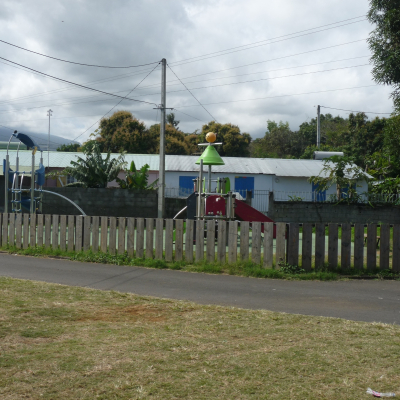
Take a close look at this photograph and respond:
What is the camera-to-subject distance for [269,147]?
61.3 meters

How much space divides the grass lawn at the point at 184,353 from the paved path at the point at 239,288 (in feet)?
2.77

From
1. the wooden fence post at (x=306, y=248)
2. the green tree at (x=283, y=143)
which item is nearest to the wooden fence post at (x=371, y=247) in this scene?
the wooden fence post at (x=306, y=248)

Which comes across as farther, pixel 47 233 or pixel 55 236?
pixel 47 233

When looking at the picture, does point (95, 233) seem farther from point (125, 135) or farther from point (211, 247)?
point (125, 135)

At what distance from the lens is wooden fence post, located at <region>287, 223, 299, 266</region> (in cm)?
1024

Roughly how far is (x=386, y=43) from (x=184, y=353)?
16534 millimetres

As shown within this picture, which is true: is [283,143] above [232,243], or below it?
above

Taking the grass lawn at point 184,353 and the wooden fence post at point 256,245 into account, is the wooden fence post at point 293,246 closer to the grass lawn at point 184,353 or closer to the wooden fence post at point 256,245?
the wooden fence post at point 256,245

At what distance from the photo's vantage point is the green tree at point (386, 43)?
56.5 feet

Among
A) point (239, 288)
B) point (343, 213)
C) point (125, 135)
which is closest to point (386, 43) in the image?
point (343, 213)

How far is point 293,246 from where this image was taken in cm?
1026

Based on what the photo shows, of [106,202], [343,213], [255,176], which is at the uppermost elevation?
[255,176]

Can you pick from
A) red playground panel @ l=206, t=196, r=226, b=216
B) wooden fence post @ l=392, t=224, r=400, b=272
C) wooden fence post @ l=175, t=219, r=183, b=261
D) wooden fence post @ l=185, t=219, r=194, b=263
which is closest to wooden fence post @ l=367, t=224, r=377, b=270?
wooden fence post @ l=392, t=224, r=400, b=272

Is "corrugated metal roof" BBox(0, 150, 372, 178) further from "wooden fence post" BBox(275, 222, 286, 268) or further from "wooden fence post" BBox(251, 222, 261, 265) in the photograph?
"wooden fence post" BBox(275, 222, 286, 268)
